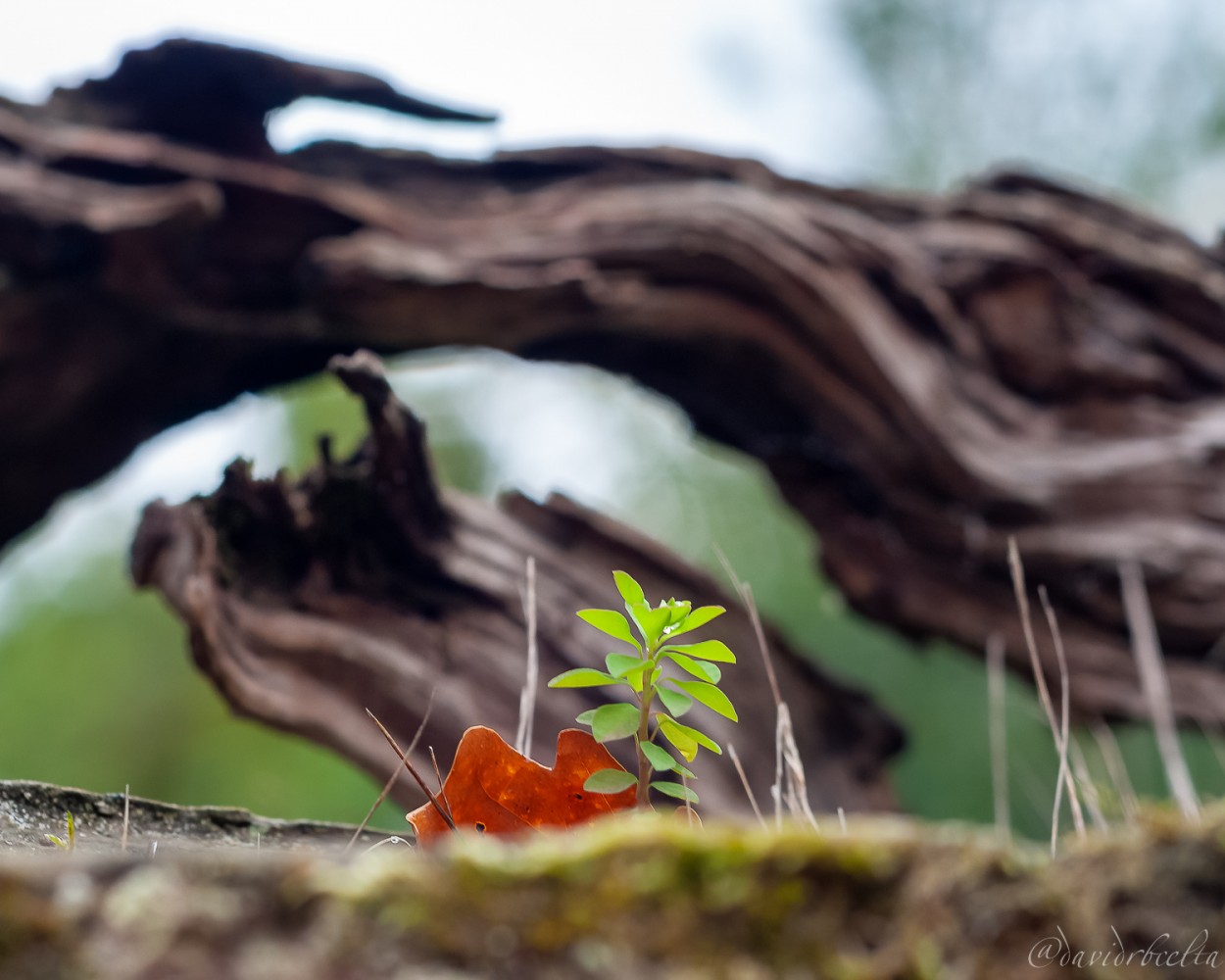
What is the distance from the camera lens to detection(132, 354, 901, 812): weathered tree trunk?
4.57 ft

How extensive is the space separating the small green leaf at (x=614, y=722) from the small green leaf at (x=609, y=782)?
0.02 m

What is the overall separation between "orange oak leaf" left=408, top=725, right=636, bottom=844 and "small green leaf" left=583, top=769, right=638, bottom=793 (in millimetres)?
47

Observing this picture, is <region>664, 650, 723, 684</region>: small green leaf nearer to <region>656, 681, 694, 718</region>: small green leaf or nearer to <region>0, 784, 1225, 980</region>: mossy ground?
<region>656, 681, 694, 718</region>: small green leaf

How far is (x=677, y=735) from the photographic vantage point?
25.5 inches

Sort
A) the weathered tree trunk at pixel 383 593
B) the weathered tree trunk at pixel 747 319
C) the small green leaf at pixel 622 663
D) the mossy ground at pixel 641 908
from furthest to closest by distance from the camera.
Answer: the weathered tree trunk at pixel 747 319, the weathered tree trunk at pixel 383 593, the small green leaf at pixel 622 663, the mossy ground at pixel 641 908

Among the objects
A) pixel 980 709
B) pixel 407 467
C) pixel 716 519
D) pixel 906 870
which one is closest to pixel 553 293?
pixel 407 467

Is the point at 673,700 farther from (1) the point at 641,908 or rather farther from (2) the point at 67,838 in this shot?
(2) the point at 67,838

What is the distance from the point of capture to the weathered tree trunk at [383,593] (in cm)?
139

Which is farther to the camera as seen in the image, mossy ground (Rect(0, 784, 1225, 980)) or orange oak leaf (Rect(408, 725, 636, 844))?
orange oak leaf (Rect(408, 725, 636, 844))

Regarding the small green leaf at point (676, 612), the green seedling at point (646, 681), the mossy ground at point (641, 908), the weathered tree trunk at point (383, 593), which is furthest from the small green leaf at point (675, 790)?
the weathered tree trunk at point (383, 593)

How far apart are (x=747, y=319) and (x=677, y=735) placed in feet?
4.85

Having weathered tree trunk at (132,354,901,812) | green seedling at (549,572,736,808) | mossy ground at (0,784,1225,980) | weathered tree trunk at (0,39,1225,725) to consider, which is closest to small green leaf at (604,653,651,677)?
green seedling at (549,572,736,808)

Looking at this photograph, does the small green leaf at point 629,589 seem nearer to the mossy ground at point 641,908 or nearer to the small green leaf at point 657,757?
the small green leaf at point 657,757

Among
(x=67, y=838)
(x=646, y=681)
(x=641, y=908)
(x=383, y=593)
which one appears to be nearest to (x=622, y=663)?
(x=646, y=681)
